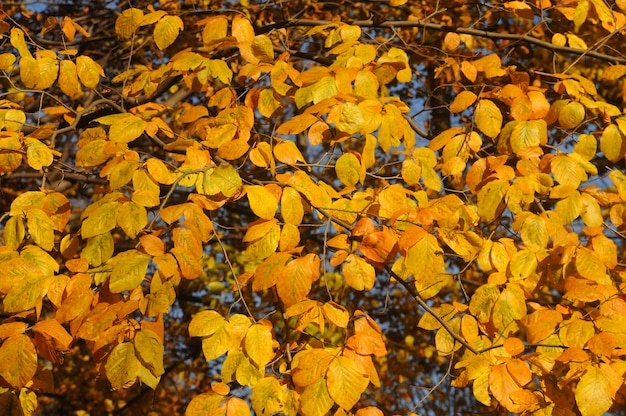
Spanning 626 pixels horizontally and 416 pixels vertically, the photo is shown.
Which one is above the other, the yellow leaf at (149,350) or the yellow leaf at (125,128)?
the yellow leaf at (125,128)

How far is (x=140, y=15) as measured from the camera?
3373 millimetres

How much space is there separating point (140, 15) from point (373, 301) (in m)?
4.95

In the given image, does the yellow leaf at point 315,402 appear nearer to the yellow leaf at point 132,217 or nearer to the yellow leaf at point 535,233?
the yellow leaf at point 132,217

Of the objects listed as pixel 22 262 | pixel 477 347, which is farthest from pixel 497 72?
pixel 22 262

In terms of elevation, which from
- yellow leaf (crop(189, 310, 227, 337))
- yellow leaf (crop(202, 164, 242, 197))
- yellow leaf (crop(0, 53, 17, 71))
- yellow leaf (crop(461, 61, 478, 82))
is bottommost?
yellow leaf (crop(189, 310, 227, 337))

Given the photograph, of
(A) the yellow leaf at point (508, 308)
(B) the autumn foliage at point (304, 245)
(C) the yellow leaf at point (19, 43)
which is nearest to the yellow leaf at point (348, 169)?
(B) the autumn foliage at point (304, 245)

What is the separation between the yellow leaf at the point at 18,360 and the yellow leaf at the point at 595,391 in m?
1.59

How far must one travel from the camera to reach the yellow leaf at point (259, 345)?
2150 millimetres

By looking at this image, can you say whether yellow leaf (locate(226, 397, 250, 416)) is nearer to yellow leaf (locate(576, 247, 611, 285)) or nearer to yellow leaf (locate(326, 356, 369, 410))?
yellow leaf (locate(326, 356, 369, 410))

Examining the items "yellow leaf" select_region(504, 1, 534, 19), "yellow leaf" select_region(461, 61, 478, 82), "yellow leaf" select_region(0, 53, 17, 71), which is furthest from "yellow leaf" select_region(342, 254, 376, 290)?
"yellow leaf" select_region(504, 1, 534, 19)

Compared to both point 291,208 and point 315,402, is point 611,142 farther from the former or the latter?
point 315,402

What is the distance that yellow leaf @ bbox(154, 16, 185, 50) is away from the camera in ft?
10.6

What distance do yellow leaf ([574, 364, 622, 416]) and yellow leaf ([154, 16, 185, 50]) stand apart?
2.24 metres

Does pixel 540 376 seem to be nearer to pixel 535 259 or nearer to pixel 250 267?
pixel 535 259
